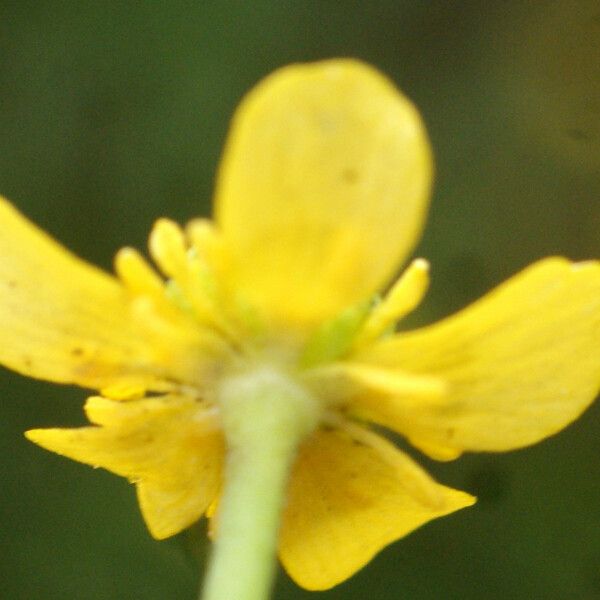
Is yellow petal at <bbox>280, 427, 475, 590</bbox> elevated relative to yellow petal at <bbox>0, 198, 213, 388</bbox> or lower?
lower

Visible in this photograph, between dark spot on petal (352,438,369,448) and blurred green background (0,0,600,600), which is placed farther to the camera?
blurred green background (0,0,600,600)

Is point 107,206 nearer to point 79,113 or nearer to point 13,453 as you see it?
point 79,113

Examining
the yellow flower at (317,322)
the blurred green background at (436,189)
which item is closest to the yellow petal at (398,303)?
the yellow flower at (317,322)

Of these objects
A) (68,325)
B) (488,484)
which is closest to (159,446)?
(68,325)

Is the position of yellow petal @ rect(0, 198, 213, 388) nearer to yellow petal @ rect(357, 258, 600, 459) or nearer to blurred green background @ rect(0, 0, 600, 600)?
yellow petal @ rect(357, 258, 600, 459)

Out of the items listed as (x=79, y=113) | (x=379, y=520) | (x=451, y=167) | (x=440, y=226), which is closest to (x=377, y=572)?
(x=440, y=226)

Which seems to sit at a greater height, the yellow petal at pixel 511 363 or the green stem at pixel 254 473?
the yellow petal at pixel 511 363

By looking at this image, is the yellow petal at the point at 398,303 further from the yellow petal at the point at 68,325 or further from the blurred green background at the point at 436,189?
the blurred green background at the point at 436,189

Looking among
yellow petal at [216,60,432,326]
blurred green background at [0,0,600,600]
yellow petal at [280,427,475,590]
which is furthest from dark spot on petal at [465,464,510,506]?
yellow petal at [216,60,432,326]
